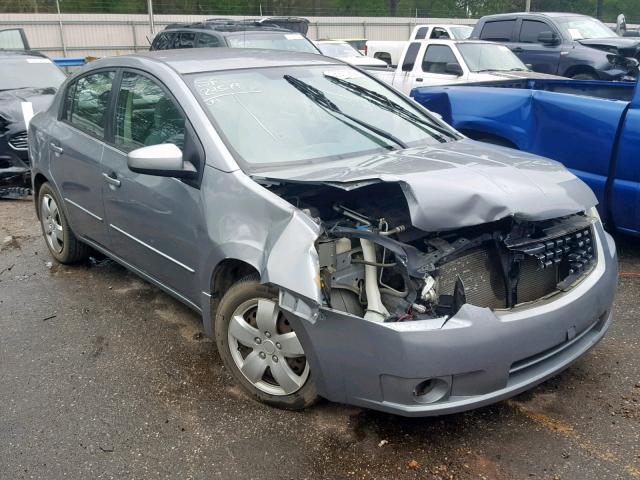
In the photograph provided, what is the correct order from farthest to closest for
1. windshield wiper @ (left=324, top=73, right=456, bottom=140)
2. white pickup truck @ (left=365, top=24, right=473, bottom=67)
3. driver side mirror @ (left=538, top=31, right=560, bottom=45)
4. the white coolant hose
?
white pickup truck @ (left=365, top=24, right=473, bottom=67), driver side mirror @ (left=538, top=31, right=560, bottom=45), windshield wiper @ (left=324, top=73, right=456, bottom=140), the white coolant hose

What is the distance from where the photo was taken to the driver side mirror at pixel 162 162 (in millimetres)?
3363

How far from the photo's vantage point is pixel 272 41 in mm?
10602

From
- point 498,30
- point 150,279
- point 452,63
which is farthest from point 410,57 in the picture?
point 150,279

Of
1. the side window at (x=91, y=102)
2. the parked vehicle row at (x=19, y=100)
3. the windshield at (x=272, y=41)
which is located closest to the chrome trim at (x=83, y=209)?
the side window at (x=91, y=102)

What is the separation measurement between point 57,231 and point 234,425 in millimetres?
2952

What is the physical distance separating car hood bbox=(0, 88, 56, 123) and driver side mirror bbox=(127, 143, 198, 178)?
5.55 metres

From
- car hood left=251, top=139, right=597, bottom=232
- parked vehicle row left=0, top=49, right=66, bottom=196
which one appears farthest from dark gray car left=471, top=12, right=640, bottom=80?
car hood left=251, top=139, right=597, bottom=232

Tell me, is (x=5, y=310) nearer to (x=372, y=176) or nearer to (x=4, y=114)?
(x=372, y=176)

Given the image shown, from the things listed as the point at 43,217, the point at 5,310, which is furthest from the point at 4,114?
the point at 5,310

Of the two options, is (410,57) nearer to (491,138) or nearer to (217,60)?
(491,138)

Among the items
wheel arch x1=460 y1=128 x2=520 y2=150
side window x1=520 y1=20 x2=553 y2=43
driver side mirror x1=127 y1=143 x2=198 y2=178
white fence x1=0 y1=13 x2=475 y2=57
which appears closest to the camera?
driver side mirror x1=127 y1=143 x2=198 y2=178

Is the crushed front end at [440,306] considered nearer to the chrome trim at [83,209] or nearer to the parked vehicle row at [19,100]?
the chrome trim at [83,209]

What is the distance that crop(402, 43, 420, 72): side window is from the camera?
11.2 m

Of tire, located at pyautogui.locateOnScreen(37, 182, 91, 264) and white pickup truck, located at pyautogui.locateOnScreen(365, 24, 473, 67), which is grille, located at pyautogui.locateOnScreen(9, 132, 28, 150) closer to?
tire, located at pyautogui.locateOnScreen(37, 182, 91, 264)
